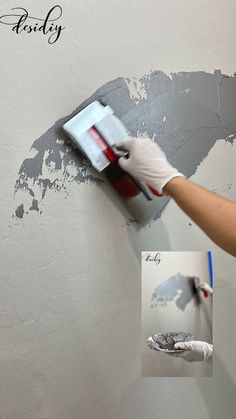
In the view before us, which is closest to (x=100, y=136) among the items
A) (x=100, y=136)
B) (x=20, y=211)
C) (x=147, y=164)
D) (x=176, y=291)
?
(x=100, y=136)

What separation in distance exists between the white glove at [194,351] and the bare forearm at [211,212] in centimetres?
31

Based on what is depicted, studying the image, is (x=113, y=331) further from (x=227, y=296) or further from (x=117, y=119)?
(x=117, y=119)

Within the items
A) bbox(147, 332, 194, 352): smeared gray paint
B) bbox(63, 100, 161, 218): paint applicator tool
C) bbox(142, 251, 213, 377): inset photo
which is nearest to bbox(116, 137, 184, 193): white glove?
bbox(63, 100, 161, 218): paint applicator tool

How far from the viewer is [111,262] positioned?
1215mm

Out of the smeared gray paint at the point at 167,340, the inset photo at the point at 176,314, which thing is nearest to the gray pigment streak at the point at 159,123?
the inset photo at the point at 176,314

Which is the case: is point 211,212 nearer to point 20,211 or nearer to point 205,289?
point 205,289

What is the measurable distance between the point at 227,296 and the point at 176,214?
0.24 metres

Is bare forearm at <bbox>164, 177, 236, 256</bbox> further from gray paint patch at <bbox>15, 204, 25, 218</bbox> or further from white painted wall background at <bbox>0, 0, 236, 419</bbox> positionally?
gray paint patch at <bbox>15, 204, 25, 218</bbox>

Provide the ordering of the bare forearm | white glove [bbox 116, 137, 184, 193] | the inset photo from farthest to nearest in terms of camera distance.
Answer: the inset photo < white glove [bbox 116, 137, 184, 193] < the bare forearm

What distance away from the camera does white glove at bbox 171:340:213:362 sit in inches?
49.0

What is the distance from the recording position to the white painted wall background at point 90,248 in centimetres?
116

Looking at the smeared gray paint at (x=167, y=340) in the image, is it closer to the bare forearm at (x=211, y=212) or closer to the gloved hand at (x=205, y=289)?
the gloved hand at (x=205, y=289)

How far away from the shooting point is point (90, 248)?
1.20 meters

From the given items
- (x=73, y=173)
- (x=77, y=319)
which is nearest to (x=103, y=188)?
(x=73, y=173)
